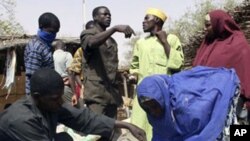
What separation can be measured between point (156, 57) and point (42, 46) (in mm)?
1141

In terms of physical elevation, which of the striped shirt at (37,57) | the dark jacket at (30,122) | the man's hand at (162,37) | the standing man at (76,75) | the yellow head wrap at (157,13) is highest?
the yellow head wrap at (157,13)

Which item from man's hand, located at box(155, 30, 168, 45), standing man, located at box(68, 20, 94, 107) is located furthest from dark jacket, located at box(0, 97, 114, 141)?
standing man, located at box(68, 20, 94, 107)

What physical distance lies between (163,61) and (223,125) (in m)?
1.72

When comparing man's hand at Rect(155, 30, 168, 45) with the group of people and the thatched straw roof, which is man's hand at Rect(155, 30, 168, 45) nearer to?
the group of people

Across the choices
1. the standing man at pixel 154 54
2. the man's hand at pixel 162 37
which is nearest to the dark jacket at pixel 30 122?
the standing man at pixel 154 54

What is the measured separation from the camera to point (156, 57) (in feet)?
20.6

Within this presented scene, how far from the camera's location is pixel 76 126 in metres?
4.72

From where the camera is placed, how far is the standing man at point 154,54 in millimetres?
6234

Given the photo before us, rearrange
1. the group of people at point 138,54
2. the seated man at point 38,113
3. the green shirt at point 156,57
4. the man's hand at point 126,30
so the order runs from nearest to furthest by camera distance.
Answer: the seated man at point 38,113 < the group of people at point 138,54 < the man's hand at point 126,30 < the green shirt at point 156,57

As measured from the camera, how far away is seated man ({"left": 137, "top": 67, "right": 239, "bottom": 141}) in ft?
14.6

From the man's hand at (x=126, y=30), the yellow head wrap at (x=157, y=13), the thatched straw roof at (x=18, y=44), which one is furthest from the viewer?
the thatched straw roof at (x=18, y=44)

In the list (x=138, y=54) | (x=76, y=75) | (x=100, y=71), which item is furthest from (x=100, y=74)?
(x=76, y=75)

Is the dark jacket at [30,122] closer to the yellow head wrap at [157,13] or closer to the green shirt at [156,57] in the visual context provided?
the green shirt at [156,57]

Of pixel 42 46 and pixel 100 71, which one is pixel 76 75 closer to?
pixel 100 71
